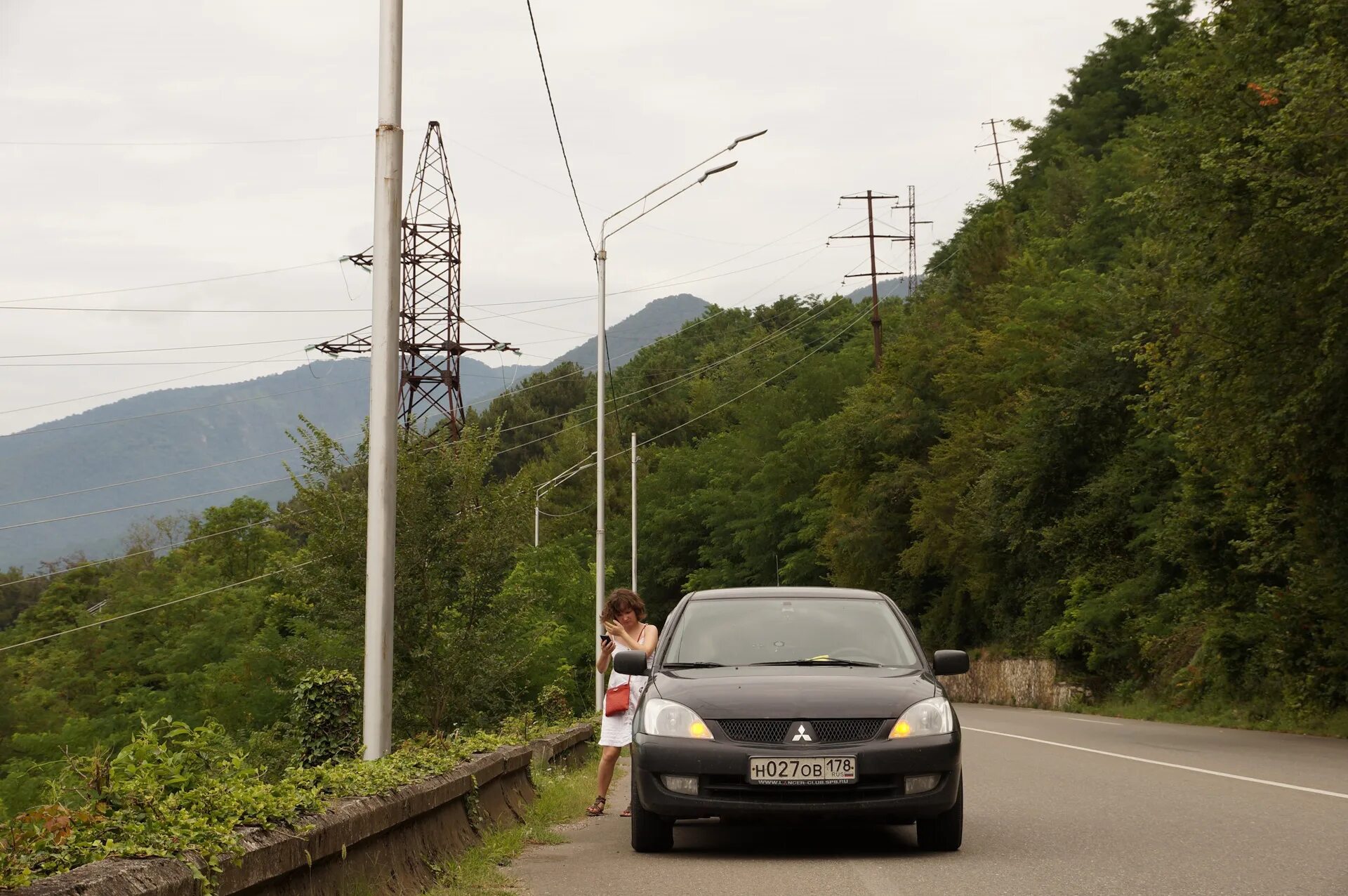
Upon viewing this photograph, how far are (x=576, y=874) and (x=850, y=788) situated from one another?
5.27 ft

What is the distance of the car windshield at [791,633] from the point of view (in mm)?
9992

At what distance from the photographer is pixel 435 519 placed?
107 ft

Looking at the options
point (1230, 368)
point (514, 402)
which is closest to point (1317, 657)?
point (1230, 368)

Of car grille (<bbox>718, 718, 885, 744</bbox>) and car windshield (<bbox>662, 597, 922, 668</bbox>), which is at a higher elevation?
car windshield (<bbox>662, 597, 922, 668</bbox>)

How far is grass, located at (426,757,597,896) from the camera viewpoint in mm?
8035

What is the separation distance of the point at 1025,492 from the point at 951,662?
3885cm

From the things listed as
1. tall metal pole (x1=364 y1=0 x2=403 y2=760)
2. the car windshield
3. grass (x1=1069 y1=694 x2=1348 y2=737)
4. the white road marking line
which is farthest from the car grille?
grass (x1=1069 y1=694 x2=1348 y2=737)

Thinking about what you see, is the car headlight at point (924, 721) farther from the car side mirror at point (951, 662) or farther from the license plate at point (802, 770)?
the car side mirror at point (951, 662)

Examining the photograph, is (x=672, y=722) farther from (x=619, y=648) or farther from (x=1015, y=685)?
(x=1015, y=685)

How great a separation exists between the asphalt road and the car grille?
59 cm

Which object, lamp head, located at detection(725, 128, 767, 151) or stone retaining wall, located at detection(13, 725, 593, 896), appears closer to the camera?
stone retaining wall, located at detection(13, 725, 593, 896)

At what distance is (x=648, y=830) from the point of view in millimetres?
9477

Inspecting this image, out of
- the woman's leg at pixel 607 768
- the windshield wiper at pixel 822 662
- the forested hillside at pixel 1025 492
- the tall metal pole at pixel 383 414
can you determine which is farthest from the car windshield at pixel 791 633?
the forested hillside at pixel 1025 492

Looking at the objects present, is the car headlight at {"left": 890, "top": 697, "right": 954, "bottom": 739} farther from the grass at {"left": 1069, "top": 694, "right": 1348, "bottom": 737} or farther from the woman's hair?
the grass at {"left": 1069, "top": 694, "right": 1348, "bottom": 737}
